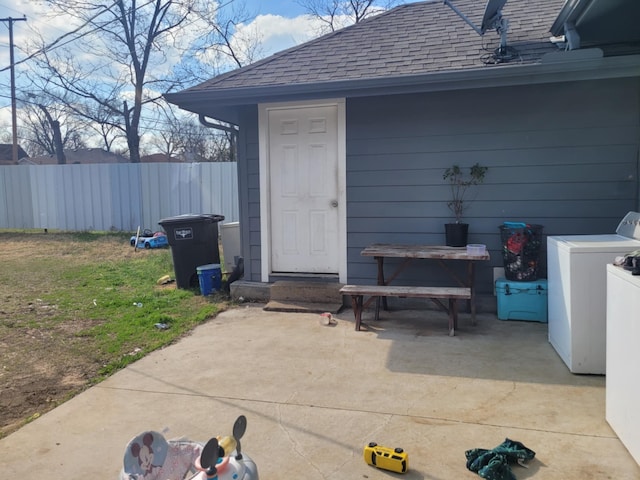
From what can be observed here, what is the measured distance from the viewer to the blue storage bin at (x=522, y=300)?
14.6 feet

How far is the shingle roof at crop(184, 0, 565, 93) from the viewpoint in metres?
4.75

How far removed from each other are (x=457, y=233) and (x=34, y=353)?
3.96 meters

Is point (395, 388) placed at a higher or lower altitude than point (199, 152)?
lower

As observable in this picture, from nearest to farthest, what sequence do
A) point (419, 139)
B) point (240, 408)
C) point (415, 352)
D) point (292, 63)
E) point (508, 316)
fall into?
point (240, 408)
point (415, 352)
point (508, 316)
point (419, 139)
point (292, 63)

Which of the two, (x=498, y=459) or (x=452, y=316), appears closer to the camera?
(x=498, y=459)

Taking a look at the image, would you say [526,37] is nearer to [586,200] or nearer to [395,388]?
[586,200]

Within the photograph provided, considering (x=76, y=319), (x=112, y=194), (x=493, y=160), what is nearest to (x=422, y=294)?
(x=493, y=160)

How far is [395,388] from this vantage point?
3062 mm

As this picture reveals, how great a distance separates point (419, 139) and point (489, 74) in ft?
3.29

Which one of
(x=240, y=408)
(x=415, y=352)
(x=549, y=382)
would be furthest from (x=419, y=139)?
(x=240, y=408)

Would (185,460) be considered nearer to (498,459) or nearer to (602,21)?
(498,459)

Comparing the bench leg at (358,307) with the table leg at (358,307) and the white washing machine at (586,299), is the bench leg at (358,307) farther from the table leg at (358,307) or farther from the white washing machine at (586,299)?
the white washing machine at (586,299)

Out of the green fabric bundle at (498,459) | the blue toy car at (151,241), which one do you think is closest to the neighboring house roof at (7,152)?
the blue toy car at (151,241)

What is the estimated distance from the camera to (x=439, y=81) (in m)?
4.38
